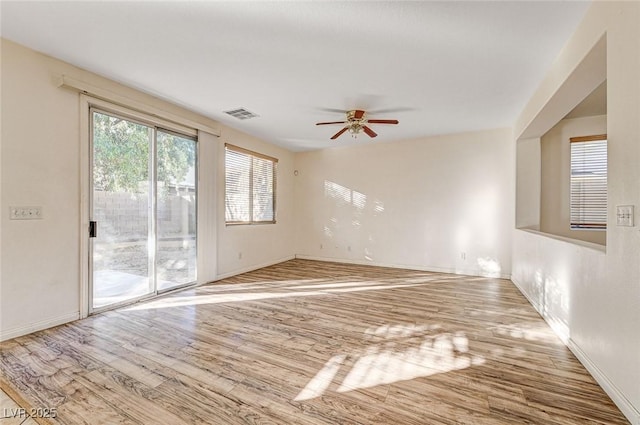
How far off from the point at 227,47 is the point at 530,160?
4660 millimetres

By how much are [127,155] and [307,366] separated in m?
3.24

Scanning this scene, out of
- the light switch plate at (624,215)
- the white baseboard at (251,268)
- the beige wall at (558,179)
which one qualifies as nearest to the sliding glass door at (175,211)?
the white baseboard at (251,268)

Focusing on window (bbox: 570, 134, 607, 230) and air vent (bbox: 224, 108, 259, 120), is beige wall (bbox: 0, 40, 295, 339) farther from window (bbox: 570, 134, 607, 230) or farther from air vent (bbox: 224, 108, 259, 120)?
window (bbox: 570, 134, 607, 230)

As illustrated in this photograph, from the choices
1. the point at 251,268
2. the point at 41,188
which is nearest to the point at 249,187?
the point at 251,268

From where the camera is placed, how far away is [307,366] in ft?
6.75

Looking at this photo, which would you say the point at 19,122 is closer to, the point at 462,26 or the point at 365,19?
the point at 365,19

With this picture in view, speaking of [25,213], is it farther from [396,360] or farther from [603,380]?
[603,380]

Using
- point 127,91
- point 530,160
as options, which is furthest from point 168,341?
point 530,160

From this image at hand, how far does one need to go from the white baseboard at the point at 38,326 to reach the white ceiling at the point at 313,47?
2.60 m

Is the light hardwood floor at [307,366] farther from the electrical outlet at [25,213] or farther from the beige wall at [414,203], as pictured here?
the beige wall at [414,203]

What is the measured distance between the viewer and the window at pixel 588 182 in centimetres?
421

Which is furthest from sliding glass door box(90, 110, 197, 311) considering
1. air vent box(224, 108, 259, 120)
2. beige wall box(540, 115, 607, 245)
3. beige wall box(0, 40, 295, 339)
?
beige wall box(540, 115, 607, 245)

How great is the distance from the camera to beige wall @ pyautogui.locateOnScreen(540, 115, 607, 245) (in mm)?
4324

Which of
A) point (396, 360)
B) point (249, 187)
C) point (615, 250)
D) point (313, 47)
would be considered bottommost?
point (396, 360)
